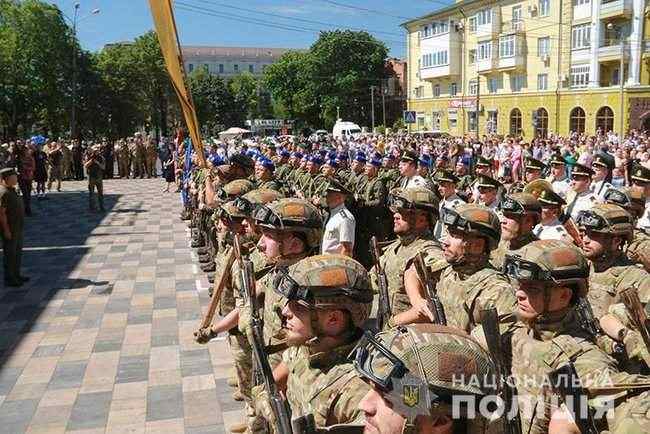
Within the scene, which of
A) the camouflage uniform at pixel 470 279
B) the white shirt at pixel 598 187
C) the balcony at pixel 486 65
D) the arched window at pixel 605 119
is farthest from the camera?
the balcony at pixel 486 65

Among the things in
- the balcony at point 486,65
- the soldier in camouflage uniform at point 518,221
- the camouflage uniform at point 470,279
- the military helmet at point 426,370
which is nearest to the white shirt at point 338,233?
the soldier in camouflage uniform at point 518,221

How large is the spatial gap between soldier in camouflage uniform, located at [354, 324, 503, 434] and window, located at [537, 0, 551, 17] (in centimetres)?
4981

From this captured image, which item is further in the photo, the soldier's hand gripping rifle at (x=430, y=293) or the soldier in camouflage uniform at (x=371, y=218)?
the soldier in camouflage uniform at (x=371, y=218)

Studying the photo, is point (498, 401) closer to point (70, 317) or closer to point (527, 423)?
point (527, 423)

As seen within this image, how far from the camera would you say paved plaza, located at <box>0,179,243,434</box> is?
572 cm

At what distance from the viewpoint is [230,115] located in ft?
261

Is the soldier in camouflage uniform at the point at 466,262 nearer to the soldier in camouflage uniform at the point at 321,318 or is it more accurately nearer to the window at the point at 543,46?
the soldier in camouflage uniform at the point at 321,318

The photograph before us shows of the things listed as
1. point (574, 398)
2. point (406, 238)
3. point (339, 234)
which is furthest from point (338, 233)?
point (574, 398)

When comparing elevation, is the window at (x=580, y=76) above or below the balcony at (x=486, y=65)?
below

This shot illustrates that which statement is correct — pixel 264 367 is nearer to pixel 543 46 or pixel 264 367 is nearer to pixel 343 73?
pixel 543 46

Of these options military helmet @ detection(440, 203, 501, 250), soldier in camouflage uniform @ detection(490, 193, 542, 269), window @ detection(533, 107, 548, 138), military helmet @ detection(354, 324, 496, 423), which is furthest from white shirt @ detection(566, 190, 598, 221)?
window @ detection(533, 107, 548, 138)

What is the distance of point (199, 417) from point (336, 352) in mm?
3264

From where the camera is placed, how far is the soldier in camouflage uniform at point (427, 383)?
1891mm

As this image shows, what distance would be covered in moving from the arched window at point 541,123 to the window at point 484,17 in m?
10.8
